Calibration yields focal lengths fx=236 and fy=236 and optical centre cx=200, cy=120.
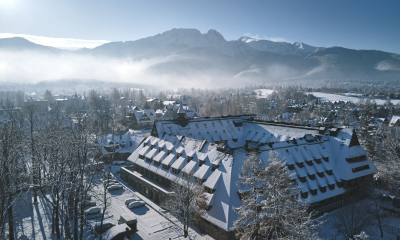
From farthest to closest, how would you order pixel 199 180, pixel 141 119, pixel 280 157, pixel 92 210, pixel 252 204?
pixel 141 119
pixel 92 210
pixel 280 157
pixel 199 180
pixel 252 204

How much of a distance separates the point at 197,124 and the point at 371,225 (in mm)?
42588

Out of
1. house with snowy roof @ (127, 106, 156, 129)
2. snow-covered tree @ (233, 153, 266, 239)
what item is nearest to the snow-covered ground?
snow-covered tree @ (233, 153, 266, 239)

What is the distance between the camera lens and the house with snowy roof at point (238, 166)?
33.8 meters

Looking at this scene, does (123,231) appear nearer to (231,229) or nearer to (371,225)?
(231,229)

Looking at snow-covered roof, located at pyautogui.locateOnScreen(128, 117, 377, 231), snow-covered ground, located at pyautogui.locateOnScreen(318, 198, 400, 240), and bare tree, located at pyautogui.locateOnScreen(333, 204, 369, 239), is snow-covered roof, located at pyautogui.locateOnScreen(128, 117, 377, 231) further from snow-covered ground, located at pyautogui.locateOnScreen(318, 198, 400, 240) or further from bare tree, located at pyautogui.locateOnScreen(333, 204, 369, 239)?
bare tree, located at pyautogui.locateOnScreen(333, 204, 369, 239)

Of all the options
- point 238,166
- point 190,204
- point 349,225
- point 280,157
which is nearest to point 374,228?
point 349,225

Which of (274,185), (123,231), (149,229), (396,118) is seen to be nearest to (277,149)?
(274,185)

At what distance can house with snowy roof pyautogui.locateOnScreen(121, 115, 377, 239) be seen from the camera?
111 ft

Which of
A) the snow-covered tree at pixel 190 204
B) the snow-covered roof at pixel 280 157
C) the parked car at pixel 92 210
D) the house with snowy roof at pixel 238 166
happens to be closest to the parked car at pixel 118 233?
the snow-covered tree at pixel 190 204

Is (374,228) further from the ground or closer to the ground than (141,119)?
closer to the ground

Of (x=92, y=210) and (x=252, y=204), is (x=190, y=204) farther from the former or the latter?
(x=92, y=210)

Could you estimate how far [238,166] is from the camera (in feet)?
117

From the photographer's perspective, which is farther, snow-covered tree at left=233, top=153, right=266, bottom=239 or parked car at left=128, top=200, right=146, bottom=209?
parked car at left=128, top=200, right=146, bottom=209

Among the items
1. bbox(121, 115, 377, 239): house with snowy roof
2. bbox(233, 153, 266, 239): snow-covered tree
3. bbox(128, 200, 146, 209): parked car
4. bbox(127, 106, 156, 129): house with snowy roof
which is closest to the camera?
bbox(233, 153, 266, 239): snow-covered tree
